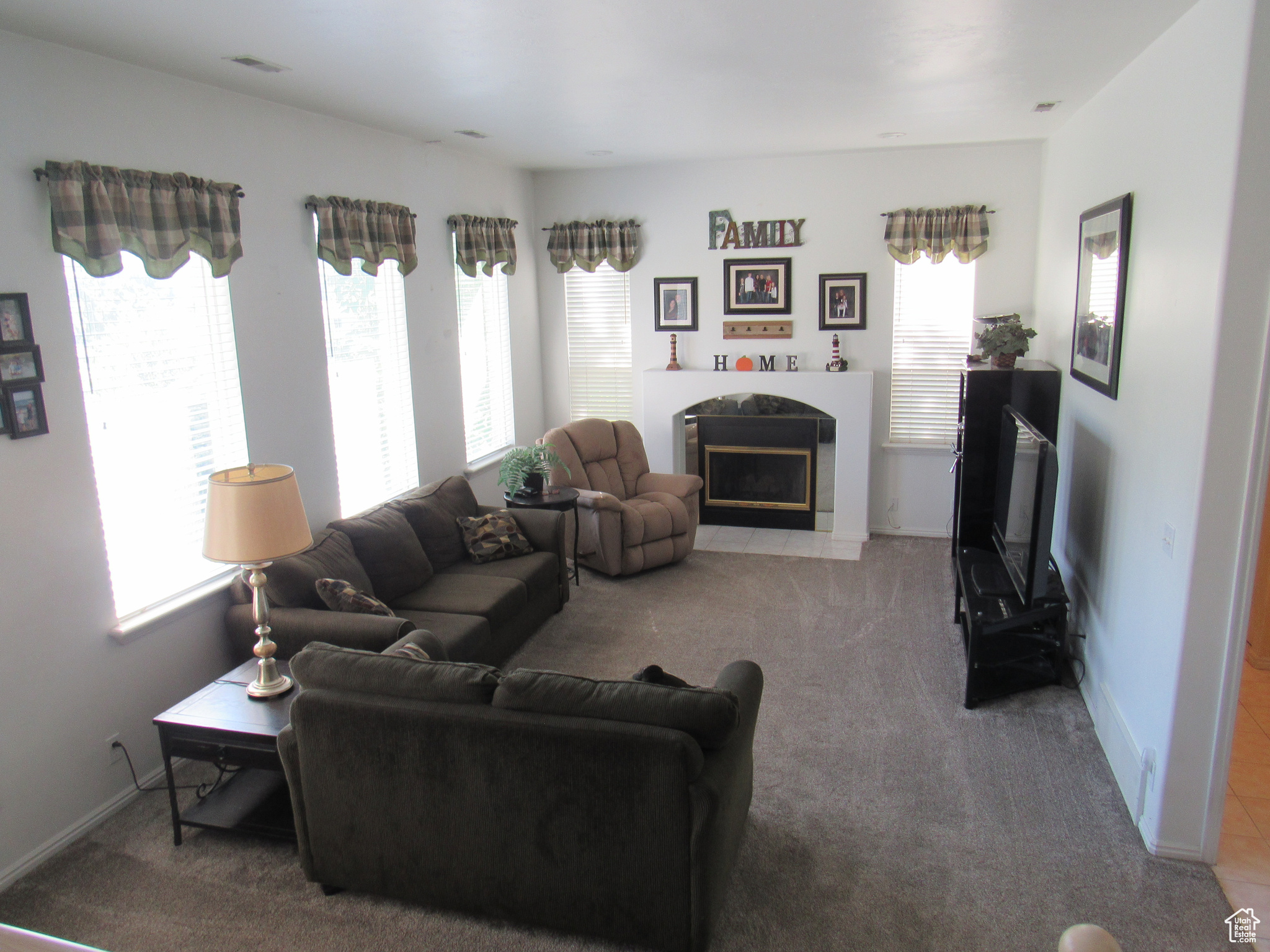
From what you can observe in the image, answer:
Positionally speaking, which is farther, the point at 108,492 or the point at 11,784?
the point at 108,492

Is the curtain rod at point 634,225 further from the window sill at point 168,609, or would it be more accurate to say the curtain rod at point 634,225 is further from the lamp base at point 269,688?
the lamp base at point 269,688

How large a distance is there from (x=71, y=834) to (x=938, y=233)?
19.4 feet

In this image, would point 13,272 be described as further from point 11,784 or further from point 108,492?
point 11,784

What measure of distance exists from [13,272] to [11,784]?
5.56 ft

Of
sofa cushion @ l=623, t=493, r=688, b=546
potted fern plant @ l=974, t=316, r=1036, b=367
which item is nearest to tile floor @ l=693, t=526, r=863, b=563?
sofa cushion @ l=623, t=493, r=688, b=546

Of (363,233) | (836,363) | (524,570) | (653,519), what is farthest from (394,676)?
(836,363)

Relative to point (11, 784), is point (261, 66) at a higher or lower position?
higher

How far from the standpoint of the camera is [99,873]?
290 cm

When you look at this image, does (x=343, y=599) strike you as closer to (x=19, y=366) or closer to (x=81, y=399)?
(x=81, y=399)

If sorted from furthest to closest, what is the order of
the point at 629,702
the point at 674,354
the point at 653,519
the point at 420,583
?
the point at 674,354, the point at 653,519, the point at 420,583, the point at 629,702

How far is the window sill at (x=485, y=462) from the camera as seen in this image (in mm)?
5914

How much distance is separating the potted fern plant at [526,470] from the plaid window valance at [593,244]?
6.35 feet

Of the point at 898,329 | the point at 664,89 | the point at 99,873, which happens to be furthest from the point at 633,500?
the point at 99,873

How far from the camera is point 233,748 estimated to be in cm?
291
